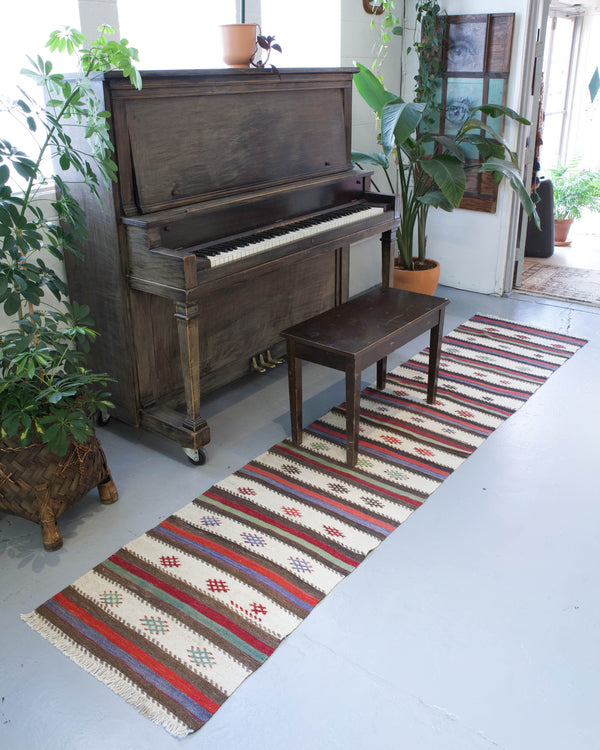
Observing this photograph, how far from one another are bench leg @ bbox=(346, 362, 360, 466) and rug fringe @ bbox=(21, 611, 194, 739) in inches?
47.7

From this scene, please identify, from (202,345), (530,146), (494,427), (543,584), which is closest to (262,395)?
(202,345)

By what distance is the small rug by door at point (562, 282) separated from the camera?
4.59 meters

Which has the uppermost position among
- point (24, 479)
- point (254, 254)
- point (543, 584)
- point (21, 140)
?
point (21, 140)

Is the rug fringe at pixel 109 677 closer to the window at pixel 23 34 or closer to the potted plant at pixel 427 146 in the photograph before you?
the window at pixel 23 34

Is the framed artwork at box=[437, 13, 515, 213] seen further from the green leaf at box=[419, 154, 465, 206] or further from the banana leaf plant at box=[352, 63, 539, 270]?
the green leaf at box=[419, 154, 465, 206]

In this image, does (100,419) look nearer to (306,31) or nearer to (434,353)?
(434,353)

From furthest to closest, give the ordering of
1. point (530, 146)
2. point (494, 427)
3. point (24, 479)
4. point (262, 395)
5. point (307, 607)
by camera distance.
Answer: point (530, 146), point (262, 395), point (494, 427), point (24, 479), point (307, 607)

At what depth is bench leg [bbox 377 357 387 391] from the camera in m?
3.31

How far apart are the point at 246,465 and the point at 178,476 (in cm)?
27

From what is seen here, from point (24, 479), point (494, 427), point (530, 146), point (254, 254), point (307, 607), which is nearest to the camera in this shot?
point (307, 607)

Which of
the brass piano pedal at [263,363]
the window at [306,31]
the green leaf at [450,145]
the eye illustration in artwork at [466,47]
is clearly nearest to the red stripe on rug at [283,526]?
the brass piano pedal at [263,363]

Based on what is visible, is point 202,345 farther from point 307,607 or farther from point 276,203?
point 307,607

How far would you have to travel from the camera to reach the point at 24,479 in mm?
2223

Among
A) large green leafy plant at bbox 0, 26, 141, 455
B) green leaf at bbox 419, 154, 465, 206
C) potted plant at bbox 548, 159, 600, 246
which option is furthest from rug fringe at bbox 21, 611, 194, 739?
potted plant at bbox 548, 159, 600, 246
